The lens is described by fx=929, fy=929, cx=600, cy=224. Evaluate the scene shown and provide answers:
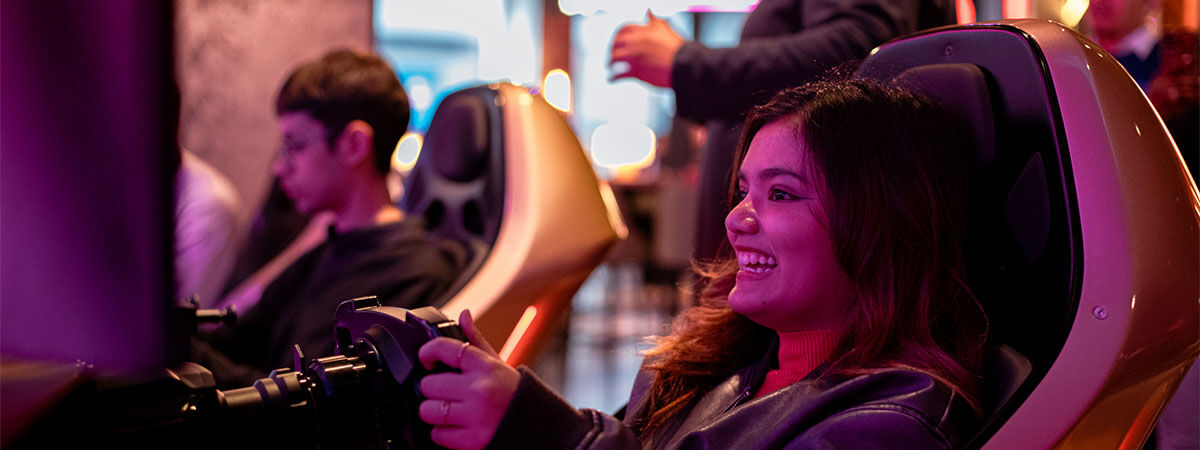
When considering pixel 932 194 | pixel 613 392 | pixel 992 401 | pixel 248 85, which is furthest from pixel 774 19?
pixel 613 392

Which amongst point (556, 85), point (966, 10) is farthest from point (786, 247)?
point (556, 85)

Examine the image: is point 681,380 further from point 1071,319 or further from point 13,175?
point 13,175

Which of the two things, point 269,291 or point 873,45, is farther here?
point 269,291

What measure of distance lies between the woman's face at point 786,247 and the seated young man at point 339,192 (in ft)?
2.49

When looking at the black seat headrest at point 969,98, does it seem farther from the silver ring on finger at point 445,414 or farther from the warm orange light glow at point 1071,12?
the silver ring on finger at point 445,414

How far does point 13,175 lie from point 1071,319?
0.68 m

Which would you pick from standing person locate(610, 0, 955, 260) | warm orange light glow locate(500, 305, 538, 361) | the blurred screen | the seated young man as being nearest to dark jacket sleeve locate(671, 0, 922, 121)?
standing person locate(610, 0, 955, 260)

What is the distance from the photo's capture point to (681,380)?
0.95m

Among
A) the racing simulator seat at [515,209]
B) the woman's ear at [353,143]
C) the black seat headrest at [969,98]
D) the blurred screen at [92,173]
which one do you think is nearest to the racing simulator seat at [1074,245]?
the black seat headrest at [969,98]

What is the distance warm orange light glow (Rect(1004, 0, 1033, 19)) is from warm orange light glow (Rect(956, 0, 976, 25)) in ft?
0.37

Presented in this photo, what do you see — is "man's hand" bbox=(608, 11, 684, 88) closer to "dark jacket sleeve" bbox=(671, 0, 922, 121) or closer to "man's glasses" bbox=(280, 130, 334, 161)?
"dark jacket sleeve" bbox=(671, 0, 922, 121)

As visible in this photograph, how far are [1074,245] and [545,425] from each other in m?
0.42

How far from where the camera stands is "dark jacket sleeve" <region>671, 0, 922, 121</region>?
3.74 feet

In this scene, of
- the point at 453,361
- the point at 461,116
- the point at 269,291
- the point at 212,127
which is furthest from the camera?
the point at 212,127
